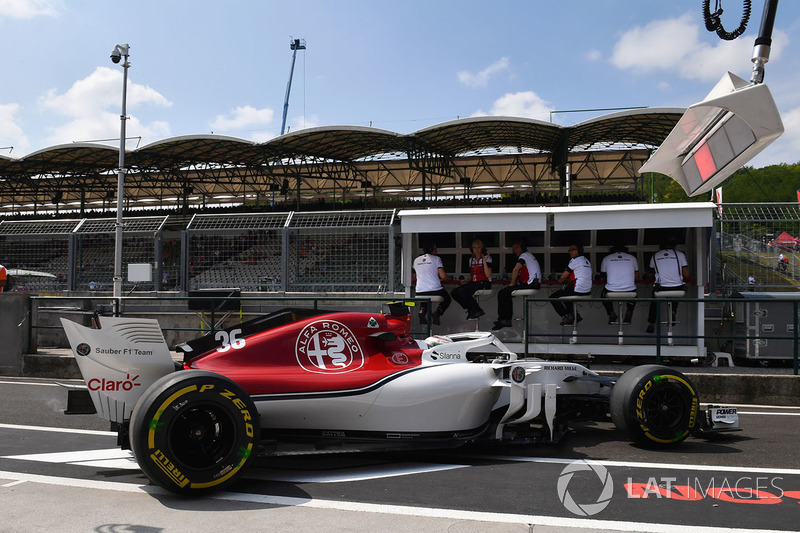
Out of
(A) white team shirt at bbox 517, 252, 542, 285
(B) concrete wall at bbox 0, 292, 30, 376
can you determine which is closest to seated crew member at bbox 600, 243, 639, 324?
(A) white team shirt at bbox 517, 252, 542, 285

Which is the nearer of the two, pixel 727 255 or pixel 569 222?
pixel 569 222

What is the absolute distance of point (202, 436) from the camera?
17.0 feet

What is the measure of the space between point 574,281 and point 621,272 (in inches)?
31.8

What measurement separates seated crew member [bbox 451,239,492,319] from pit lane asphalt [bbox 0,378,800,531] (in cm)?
518

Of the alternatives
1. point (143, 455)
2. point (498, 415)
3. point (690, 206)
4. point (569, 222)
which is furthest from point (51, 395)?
point (690, 206)

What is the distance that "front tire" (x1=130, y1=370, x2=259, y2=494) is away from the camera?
493 cm

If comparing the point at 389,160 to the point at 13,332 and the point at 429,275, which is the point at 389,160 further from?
the point at 13,332

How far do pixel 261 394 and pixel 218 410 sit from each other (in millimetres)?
557

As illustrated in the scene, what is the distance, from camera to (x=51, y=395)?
608 centimetres

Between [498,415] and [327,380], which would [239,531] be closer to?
[327,380]

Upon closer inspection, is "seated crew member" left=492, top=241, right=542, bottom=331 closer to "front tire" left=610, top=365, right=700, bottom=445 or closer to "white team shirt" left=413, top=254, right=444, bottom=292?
"white team shirt" left=413, top=254, right=444, bottom=292

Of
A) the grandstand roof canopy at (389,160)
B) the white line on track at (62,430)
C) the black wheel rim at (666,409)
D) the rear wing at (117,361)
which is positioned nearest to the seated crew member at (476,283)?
the black wheel rim at (666,409)

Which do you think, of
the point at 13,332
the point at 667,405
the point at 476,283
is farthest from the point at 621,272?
the point at 13,332

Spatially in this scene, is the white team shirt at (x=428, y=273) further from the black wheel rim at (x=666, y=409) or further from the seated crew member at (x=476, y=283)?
the black wheel rim at (x=666, y=409)
